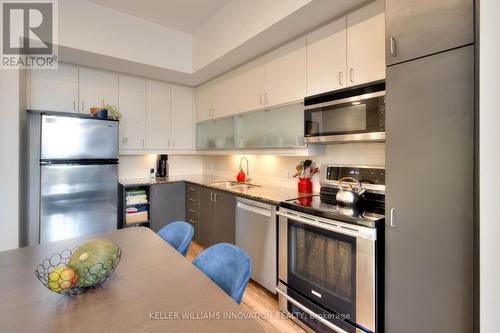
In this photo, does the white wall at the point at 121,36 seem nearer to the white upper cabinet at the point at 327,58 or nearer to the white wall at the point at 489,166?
the white upper cabinet at the point at 327,58

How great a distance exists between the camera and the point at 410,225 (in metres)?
1.38

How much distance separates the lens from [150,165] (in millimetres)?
4016

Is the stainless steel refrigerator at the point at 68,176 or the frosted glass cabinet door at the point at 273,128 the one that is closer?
the frosted glass cabinet door at the point at 273,128

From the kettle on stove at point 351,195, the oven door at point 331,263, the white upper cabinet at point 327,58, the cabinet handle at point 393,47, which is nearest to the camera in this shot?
the cabinet handle at point 393,47

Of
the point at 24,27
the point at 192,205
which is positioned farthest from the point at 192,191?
the point at 24,27

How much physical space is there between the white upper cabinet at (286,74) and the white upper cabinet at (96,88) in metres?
2.20

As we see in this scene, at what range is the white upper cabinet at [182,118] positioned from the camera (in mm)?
3981

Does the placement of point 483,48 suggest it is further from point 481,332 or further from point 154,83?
point 154,83

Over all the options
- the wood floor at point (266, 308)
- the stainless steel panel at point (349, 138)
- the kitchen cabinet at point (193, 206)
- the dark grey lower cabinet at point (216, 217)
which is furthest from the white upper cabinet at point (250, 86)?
the wood floor at point (266, 308)

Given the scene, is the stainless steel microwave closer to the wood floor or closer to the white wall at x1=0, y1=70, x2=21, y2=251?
the wood floor

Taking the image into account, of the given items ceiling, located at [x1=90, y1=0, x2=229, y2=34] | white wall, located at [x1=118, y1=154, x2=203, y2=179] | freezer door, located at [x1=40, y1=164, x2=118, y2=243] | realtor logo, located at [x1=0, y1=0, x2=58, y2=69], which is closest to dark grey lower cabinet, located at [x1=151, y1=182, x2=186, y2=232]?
freezer door, located at [x1=40, y1=164, x2=118, y2=243]

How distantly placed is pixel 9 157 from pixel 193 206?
1.98 meters

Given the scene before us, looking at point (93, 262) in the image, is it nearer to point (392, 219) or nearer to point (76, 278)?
point (76, 278)

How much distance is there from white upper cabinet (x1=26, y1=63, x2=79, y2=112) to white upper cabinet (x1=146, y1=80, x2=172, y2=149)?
91cm
